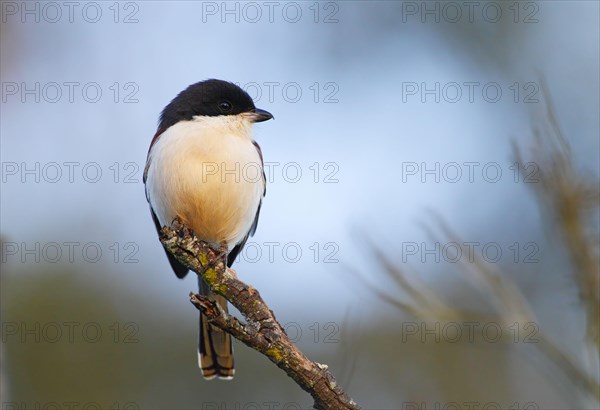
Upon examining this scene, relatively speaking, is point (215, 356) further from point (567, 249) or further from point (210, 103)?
point (567, 249)

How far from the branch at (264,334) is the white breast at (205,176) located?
141 cm

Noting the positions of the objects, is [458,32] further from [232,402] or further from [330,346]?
[232,402]

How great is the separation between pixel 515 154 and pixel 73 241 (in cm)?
740

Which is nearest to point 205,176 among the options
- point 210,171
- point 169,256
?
point 210,171

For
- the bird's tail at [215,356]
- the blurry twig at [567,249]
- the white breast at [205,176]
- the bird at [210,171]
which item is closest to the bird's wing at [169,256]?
the bird at [210,171]

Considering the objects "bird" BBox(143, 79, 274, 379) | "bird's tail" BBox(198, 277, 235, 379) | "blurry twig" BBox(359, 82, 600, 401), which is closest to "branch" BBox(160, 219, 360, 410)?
"blurry twig" BBox(359, 82, 600, 401)

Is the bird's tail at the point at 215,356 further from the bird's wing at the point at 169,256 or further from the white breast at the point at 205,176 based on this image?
the white breast at the point at 205,176

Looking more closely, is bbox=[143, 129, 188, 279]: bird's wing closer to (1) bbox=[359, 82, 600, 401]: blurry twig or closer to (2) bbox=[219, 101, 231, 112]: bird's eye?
(2) bbox=[219, 101, 231, 112]: bird's eye

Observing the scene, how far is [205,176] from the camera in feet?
19.3

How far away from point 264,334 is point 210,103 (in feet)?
9.56

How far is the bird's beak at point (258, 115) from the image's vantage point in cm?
648

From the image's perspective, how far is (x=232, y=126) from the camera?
6.34 m

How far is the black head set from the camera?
21.0ft

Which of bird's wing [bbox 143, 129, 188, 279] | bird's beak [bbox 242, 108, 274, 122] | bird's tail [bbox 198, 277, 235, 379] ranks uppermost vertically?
bird's beak [bbox 242, 108, 274, 122]
